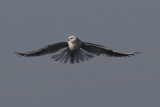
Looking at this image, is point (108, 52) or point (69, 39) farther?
point (108, 52)

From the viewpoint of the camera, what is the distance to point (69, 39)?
48.1 feet

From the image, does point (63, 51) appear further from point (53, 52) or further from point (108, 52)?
point (108, 52)

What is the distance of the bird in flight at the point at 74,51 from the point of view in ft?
48.2

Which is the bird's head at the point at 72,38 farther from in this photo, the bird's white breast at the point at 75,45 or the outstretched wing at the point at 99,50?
the outstretched wing at the point at 99,50

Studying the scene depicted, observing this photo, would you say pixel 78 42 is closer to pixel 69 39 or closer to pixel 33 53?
pixel 69 39

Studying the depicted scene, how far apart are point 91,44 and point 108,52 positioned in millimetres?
816

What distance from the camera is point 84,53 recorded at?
15086 mm

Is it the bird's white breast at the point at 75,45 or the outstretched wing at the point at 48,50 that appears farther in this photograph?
the outstretched wing at the point at 48,50

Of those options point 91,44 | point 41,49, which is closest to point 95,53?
point 91,44

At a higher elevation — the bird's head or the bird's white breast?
the bird's head

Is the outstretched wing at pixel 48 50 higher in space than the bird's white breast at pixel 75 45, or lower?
higher

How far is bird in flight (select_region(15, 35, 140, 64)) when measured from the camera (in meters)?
14.7

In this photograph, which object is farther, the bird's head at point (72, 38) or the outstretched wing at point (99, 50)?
the outstretched wing at point (99, 50)

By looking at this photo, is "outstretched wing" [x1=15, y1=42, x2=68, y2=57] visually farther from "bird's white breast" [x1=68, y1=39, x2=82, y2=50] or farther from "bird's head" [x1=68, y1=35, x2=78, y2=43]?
"bird's head" [x1=68, y1=35, x2=78, y2=43]
